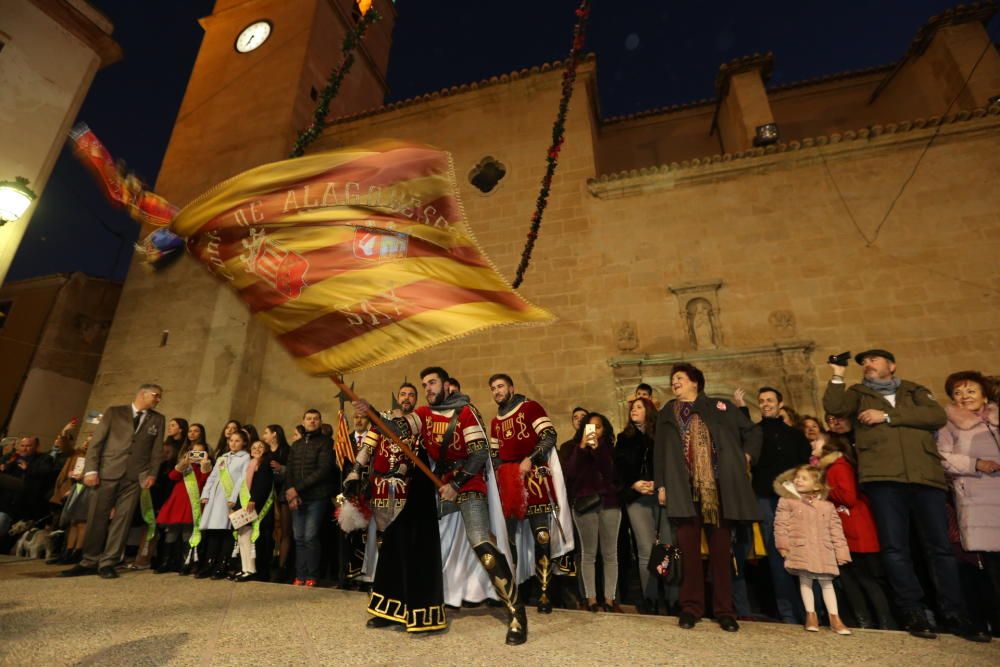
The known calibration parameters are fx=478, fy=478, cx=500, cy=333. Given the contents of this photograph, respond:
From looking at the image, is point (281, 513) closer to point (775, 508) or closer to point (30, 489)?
point (30, 489)

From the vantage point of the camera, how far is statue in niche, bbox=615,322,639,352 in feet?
31.4

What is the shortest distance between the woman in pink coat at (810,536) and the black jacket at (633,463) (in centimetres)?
116

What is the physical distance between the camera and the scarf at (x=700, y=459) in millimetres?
3568

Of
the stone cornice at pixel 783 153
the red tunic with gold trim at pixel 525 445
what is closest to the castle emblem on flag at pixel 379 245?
the red tunic with gold trim at pixel 525 445

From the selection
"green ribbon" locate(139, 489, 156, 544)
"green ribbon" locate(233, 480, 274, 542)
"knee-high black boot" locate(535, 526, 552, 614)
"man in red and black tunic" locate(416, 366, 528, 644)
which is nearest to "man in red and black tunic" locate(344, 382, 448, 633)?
"man in red and black tunic" locate(416, 366, 528, 644)

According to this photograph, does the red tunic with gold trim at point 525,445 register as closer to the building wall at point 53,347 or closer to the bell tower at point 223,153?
the bell tower at point 223,153

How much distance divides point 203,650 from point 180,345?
1092cm

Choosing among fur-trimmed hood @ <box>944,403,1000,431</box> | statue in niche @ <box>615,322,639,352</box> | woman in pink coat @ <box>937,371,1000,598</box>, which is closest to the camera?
woman in pink coat @ <box>937,371,1000,598</box>

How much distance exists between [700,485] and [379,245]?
122 inches

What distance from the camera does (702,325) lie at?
945cm

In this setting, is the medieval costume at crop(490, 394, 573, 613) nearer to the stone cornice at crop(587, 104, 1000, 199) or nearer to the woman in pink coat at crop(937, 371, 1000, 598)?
the woman in pink coat at crop(937, 371, 1000, 598)

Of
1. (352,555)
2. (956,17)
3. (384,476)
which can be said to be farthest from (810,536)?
(956,17)

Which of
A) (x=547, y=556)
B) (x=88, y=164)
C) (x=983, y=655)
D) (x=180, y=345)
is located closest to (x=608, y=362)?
(x=547, y=556)

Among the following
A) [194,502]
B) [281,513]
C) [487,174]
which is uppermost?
[487,174]
